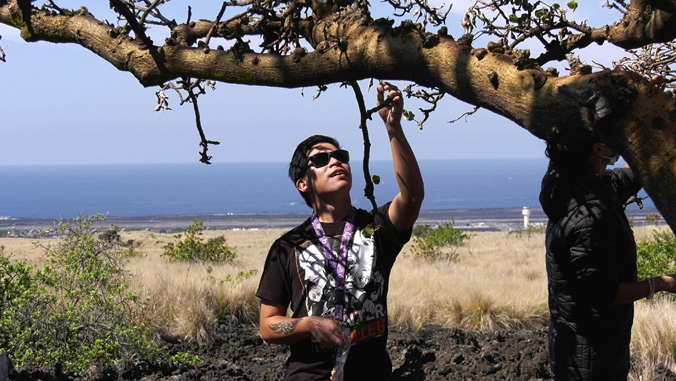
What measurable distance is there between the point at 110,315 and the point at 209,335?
1439 mm

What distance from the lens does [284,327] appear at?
2932mm

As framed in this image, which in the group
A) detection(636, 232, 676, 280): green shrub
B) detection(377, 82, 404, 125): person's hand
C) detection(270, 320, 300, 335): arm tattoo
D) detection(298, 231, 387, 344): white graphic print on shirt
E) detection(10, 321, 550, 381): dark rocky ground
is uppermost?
detection(377, 82, 404, 125): person's hand

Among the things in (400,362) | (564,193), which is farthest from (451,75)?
(400,362)

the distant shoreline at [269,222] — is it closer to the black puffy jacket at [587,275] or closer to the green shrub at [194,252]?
the green shrub at [194,252]

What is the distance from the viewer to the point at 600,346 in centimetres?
318

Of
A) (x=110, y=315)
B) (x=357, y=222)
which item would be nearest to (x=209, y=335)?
(x=110, y=315)

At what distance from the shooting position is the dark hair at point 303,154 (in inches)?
129

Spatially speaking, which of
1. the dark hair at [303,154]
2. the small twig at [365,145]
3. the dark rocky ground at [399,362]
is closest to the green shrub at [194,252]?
the dark rocky ground at [399,362]

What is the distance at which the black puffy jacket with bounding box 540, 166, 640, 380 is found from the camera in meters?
3.10

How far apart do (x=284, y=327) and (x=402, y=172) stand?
0.81 m

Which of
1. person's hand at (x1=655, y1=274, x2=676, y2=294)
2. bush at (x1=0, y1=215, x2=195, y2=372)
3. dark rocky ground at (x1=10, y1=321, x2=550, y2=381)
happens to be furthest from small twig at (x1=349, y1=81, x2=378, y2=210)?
bush at (x1=0, y1=215, x2=195, y2=372)

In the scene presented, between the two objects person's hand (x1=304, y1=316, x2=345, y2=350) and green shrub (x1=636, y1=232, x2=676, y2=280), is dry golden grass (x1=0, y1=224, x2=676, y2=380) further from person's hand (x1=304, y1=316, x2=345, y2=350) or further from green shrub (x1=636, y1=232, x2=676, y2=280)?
person's hand (x1=304, y1=316, x2=345, y2=350)

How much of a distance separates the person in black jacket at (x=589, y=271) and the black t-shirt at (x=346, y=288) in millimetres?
768

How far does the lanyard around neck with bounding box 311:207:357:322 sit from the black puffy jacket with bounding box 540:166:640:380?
982 millimetres
